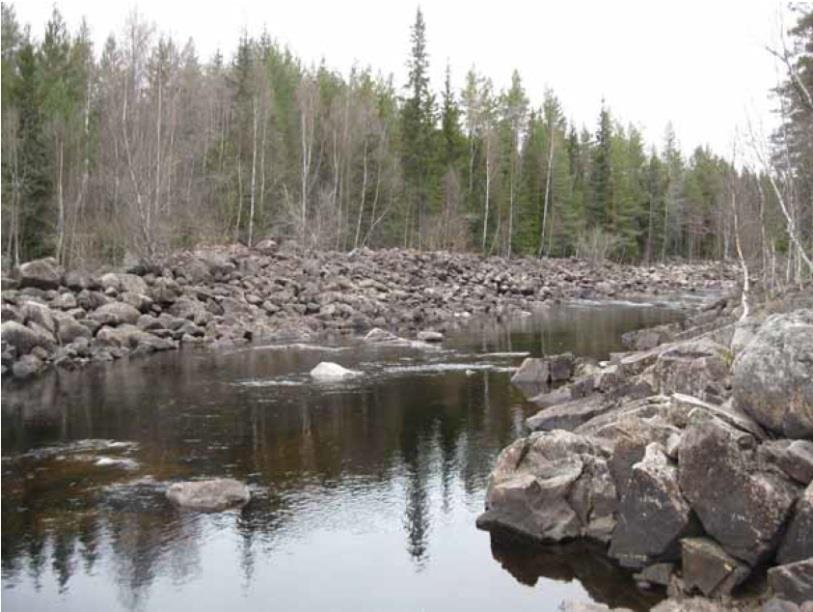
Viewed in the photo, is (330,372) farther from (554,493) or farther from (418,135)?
(418,135)

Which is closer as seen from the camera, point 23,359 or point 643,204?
point 23,359

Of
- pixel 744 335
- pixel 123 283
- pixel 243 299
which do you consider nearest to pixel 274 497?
pixel 744 335

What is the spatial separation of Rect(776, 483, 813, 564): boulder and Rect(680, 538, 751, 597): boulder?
46 cm

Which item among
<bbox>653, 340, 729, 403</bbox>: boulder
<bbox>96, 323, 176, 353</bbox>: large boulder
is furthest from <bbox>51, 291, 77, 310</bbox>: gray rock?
<bbox>653, 340, 729, 403</bbox>: boulder

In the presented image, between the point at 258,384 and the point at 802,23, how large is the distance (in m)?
23.7

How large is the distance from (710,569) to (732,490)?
94 centimetres

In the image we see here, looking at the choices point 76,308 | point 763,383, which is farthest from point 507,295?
point 763,383

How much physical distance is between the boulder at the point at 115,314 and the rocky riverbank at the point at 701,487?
832 inches

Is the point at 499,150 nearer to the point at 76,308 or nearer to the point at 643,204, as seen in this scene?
the point at 643,204

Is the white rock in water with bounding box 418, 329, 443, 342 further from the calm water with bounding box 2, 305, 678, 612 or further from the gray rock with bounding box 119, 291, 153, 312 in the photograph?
the gray rock with bounding box 119, 291, 153, 312

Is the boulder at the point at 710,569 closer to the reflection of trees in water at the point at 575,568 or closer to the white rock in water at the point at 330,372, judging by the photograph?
the reflection of trees in water at the point at 575,568

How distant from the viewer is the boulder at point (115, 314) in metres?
29.6

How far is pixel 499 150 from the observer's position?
66.1m

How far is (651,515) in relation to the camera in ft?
33.3
